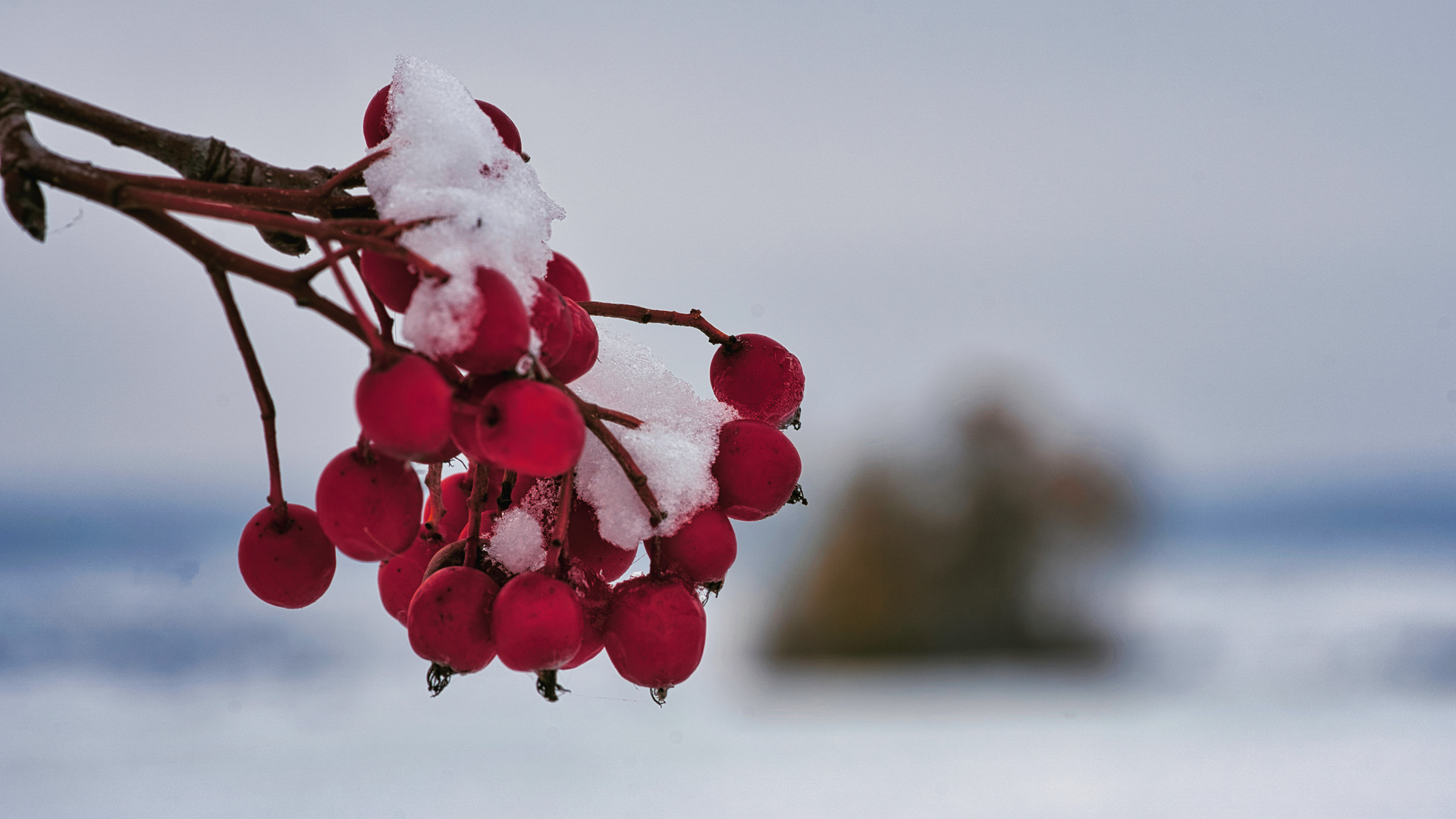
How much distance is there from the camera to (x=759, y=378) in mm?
365

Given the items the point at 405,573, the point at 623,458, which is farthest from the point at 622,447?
the point at 405,573

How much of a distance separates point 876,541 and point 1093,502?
501mm

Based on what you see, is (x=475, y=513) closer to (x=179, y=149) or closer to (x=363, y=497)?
(x=363, y=497)

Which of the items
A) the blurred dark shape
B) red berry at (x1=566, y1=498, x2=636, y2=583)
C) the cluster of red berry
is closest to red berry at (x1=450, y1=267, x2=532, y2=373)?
the cluster of red berry

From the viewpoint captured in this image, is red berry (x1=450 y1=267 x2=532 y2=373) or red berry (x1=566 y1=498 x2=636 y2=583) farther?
red berry (x1=566 y1=498 x2=636 y2=583)

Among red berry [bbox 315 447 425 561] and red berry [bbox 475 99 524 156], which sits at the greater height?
red berry [bbox 475 99 524 156]

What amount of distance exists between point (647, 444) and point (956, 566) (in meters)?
1.88

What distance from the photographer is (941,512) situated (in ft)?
6.86

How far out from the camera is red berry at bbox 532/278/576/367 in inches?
9.8

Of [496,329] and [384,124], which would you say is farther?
[384,124]

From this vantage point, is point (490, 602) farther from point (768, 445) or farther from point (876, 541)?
point (876, 541)

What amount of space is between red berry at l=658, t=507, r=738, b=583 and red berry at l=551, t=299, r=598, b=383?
6cm

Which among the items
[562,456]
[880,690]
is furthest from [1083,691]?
[562,456]

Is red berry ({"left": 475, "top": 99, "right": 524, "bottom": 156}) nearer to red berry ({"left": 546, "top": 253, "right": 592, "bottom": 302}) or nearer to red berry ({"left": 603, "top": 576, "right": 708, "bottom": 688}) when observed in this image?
red berry ({"left": 546, "top": 253, "right": 592, "bottom": 302})
